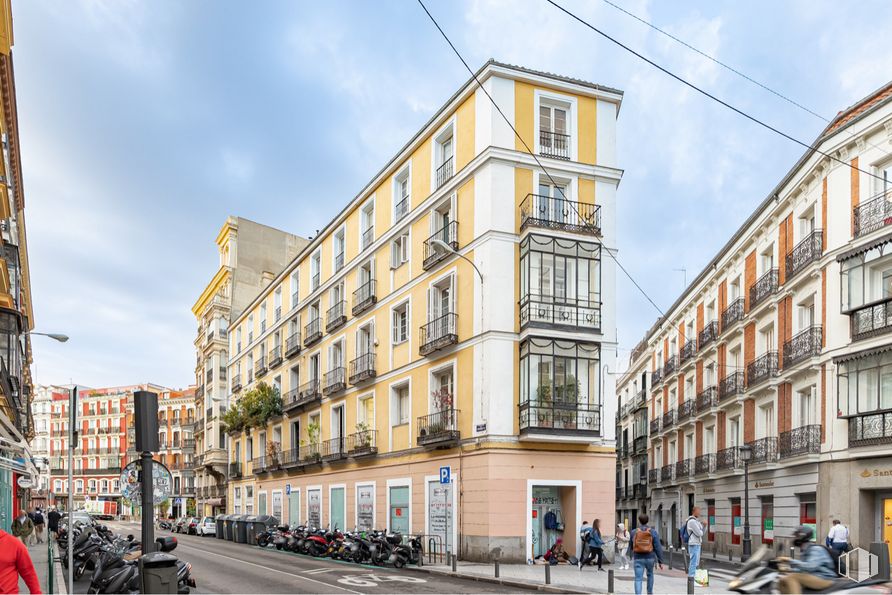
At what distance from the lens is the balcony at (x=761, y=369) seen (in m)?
30.7

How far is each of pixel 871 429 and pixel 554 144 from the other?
12.5 m

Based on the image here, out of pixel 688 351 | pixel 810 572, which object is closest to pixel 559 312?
pixel 810 572

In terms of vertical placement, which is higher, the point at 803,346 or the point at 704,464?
the point at 803,346

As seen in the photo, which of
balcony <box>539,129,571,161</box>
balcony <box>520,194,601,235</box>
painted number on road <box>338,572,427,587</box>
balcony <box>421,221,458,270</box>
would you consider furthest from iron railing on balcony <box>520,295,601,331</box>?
painted number on road <box>338,572,427,587</box>

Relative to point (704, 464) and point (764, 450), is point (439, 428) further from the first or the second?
point (704, 464)

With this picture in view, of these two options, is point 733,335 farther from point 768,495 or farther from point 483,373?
point 483,373

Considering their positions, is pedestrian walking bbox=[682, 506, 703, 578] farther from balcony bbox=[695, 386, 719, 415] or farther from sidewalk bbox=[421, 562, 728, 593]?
balcony bbox=[695, 386, 719, 415]

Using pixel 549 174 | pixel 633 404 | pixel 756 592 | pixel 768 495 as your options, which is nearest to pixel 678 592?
pixel 756 592

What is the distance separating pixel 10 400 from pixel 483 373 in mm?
14250

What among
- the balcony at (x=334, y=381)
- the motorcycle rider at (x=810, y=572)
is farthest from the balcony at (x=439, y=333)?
the motorcycle rider at (x=810, y=572)

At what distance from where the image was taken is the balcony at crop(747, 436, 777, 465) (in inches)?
1189

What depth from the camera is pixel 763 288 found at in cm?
3238

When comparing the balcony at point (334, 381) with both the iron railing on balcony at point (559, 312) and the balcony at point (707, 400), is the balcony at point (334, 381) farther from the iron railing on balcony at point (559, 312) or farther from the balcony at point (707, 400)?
the balcony at point (707, 400)

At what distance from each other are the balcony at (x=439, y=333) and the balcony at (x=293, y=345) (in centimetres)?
1589
